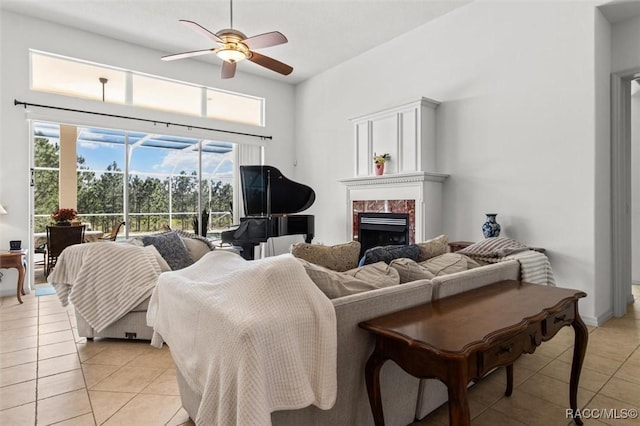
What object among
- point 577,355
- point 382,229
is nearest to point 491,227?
point 382,229

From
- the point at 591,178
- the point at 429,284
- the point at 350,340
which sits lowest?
the point at 350,340

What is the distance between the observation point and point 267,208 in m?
5.44

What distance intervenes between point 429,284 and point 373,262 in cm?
42

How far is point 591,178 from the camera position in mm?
3410

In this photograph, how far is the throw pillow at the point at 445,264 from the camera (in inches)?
85.4

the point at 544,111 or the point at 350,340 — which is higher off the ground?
the point at 544,111

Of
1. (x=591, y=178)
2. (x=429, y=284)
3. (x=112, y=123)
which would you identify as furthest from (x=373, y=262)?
(x=112, y=123)

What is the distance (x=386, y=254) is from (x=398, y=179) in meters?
2.79

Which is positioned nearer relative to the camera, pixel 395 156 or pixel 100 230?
pixel 395 156

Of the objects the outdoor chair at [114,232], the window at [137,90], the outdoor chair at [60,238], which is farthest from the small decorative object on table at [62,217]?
the window at [137,90]

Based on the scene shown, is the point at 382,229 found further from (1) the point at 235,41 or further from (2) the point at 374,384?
(2) the point at 374,384

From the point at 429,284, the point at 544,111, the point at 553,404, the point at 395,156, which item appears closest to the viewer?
the point at 429,284

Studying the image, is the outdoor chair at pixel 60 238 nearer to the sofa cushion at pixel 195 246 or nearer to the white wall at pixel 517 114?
the sofa cushion at pixel 195 246

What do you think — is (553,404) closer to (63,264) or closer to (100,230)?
(63,264)
